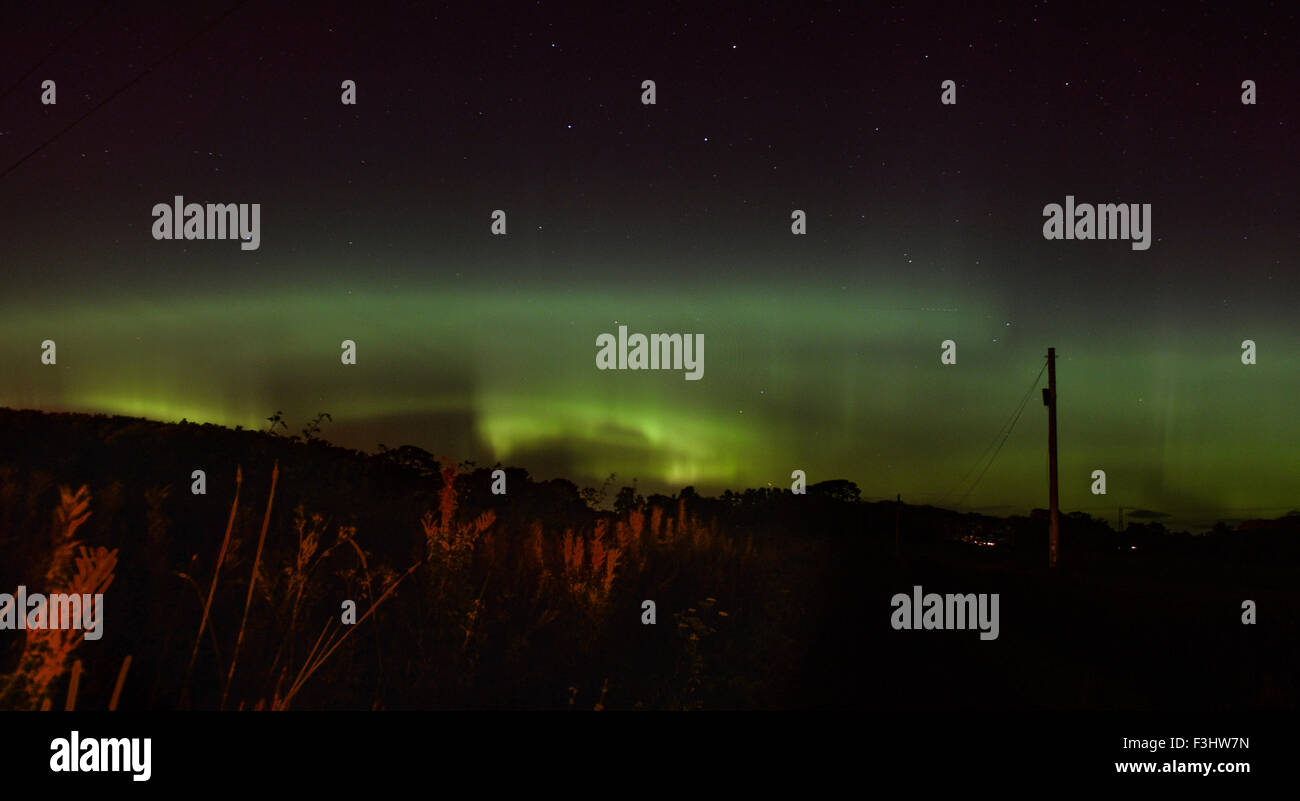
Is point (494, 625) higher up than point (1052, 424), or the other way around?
point (1052, 424)

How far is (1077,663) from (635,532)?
5786 mm

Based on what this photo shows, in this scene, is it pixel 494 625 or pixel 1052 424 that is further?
pixel 1052 424

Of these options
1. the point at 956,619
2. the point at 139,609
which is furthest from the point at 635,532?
the point at 956,619

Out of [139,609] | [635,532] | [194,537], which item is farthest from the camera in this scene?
[194,537]

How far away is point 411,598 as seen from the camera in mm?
6719

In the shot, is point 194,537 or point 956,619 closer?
point 194,537

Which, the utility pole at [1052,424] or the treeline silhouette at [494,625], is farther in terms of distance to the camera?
the utility pole at [1052,424]

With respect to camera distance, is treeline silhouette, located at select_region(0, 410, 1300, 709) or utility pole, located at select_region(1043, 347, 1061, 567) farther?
utility pole, located at select_region(1043, 347, 1061, 567)
